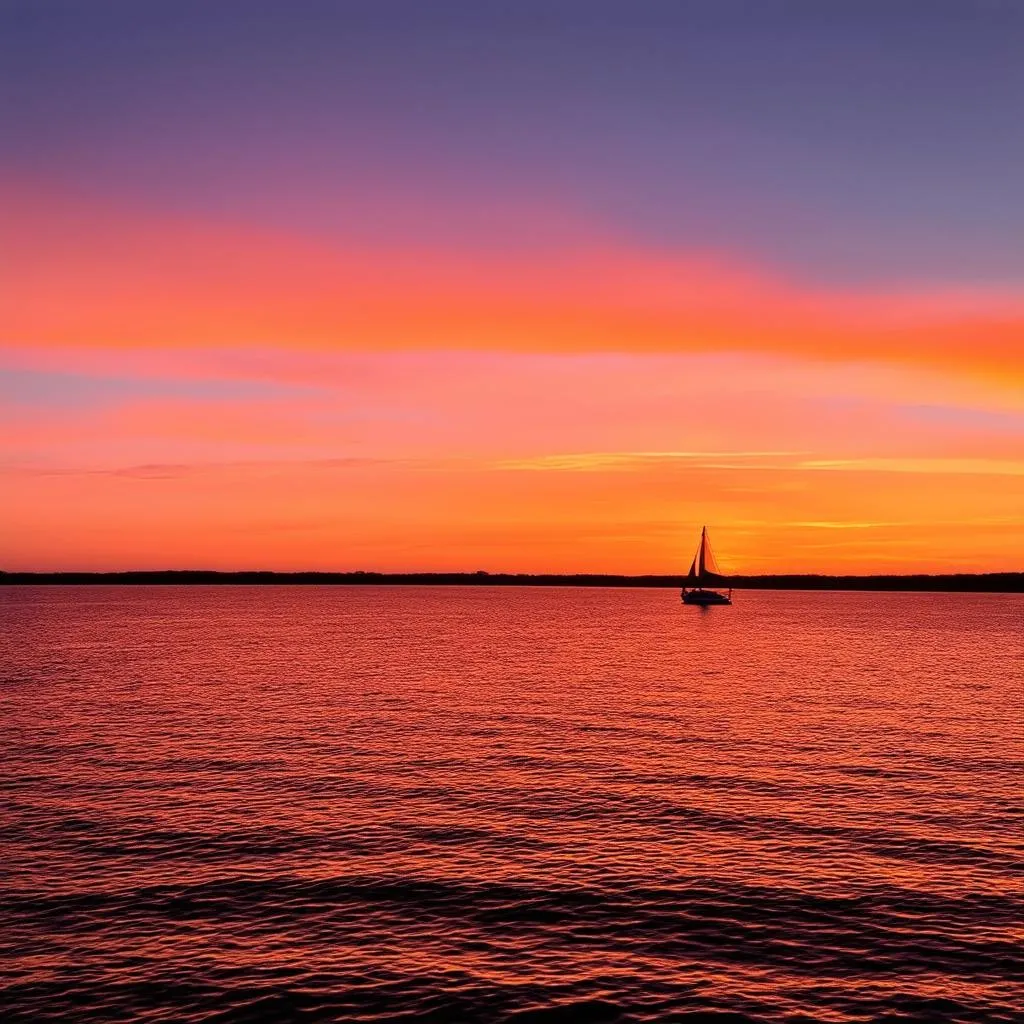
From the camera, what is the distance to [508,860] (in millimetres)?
39781

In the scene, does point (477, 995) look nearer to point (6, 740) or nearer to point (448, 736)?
point (448, 736)

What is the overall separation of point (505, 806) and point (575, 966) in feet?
61.2

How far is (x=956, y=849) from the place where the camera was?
41250mm

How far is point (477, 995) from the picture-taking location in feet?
92.0

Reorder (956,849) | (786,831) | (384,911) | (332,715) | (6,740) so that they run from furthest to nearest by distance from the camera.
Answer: (332,715)
(6,740)
(786,831)
(956,849)
(384,911)

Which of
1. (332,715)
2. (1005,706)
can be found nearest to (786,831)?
(332,715)

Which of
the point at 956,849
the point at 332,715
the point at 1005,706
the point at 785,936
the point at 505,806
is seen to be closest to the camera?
the point at 785,936

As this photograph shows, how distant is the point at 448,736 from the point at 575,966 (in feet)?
127

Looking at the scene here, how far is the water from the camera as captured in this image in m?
28.4

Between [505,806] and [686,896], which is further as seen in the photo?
[505,806]

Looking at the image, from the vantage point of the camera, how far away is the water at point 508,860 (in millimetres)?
28406

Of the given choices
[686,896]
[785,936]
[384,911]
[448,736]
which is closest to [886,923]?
[785,936]

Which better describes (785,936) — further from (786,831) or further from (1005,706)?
(1005,706)

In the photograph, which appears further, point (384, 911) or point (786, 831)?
point (786, 831)
